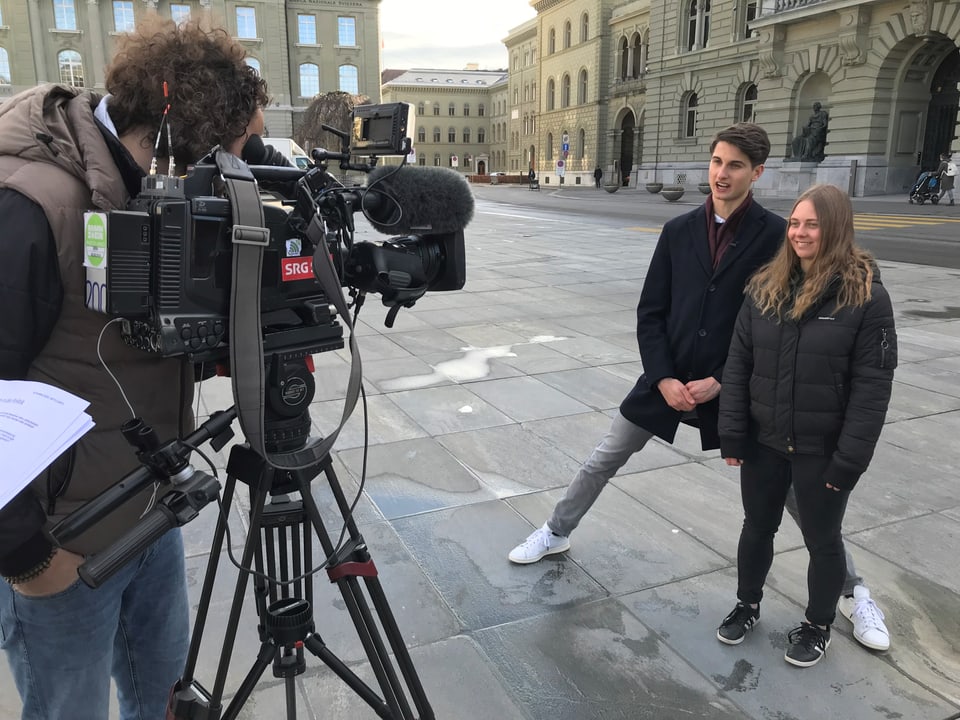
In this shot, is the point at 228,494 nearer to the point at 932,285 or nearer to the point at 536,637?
the point at 536,637

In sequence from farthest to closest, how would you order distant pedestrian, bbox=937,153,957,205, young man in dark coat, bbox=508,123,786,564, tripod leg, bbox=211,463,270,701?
distant pedestrian, bbox=937,153,957,205 < young man in dark coat, bbox=508,123,786,564 < tripod leg, bbox=211,463,270,701

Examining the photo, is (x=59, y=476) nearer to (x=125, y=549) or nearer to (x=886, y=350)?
→ (x=125, y=549)

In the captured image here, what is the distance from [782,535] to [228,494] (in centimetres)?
281

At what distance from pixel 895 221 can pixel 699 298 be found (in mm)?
19850

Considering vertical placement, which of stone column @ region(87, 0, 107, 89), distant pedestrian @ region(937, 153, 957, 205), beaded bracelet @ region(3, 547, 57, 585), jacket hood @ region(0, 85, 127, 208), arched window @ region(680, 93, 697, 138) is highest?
stone column @ region(87, 0, 107, 89)

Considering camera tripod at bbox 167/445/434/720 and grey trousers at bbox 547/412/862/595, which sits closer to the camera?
camera tripod at bbox 167/445/434/720

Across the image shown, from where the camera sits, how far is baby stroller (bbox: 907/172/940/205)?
24797 mm

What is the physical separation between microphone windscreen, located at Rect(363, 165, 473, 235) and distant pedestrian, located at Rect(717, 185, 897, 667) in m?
1.43

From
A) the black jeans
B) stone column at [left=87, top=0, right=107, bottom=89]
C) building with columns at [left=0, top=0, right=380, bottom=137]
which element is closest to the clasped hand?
the black jeans

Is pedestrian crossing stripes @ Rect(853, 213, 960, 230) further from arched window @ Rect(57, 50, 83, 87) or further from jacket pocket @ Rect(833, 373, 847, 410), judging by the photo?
arched window @ Rect(57, 50, 83, 87)

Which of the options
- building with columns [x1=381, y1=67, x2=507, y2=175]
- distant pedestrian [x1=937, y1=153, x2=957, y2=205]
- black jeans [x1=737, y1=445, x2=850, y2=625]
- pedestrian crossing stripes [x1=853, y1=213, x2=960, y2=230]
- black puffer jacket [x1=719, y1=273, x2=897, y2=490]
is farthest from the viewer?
building with columns [x1=381, y1=67, x2=507, y2=175]

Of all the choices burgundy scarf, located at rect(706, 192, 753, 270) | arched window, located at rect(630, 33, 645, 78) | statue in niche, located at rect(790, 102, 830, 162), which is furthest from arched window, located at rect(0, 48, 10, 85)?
burgundy scarf, located at rect(706, 192, 753, 270)

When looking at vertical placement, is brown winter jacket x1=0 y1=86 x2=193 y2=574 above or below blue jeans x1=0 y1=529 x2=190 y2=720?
above

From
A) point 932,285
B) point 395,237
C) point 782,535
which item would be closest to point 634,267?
point 932,285
